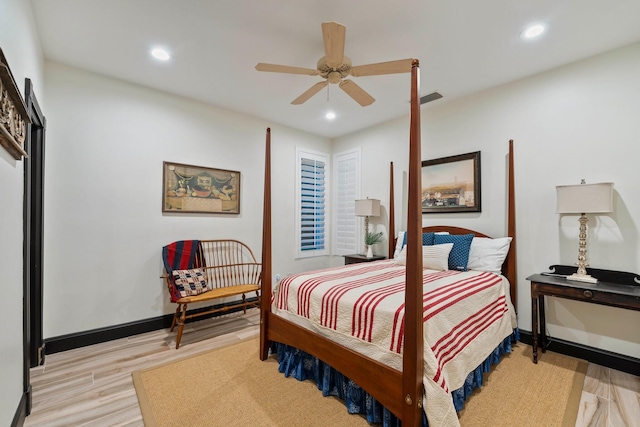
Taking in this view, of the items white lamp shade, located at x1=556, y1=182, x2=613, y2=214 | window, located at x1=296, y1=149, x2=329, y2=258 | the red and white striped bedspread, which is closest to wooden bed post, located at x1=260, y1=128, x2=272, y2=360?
the red and white striped bedspread

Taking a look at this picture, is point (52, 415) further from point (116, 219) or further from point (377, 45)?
point (377, 45)

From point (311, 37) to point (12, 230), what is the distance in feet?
7.84

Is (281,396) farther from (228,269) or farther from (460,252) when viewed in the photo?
(460,252)

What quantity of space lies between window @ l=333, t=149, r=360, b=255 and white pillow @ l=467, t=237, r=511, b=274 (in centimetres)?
194

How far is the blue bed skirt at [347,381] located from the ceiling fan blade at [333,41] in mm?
2219

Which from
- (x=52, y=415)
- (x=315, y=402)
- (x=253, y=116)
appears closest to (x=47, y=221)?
(x=52, y=415)

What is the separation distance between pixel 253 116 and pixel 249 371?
129 inches

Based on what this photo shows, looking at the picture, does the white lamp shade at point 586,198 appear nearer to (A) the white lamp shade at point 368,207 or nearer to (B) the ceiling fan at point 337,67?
(B) the ceiling fan at point 337,67

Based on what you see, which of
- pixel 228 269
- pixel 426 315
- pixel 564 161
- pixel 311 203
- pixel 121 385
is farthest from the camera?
pixel 311 203

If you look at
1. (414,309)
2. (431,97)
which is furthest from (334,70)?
(414,309)

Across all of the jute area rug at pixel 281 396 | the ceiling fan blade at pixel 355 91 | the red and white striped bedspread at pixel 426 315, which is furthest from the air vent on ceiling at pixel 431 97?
the jute area rug at pixel 281 396

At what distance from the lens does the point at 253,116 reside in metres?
4.16

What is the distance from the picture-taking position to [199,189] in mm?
3613

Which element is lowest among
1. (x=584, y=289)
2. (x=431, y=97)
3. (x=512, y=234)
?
(x=584, y=289)
